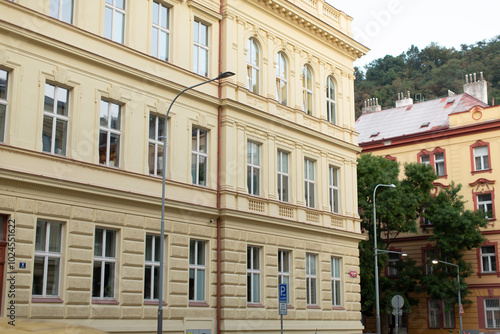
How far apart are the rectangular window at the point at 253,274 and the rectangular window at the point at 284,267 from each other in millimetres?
1478

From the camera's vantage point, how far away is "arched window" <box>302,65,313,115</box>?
3294 centimetres

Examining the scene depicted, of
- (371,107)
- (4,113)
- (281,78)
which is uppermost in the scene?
(371,107)

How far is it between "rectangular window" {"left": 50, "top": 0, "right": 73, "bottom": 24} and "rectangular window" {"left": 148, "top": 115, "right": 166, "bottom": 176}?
4707 millimetres

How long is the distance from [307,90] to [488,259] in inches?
944

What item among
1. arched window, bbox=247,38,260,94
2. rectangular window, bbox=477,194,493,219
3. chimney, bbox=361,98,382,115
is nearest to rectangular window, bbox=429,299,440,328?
rectangular window, bbox=477,194,493,219

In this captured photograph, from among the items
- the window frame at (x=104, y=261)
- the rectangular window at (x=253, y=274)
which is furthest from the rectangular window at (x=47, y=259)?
the rectangular window at (x=253, y=274)

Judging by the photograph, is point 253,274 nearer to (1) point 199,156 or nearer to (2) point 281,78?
(1) point 199,156

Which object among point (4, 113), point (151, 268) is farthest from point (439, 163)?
point (4, 113)

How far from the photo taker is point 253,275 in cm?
2788

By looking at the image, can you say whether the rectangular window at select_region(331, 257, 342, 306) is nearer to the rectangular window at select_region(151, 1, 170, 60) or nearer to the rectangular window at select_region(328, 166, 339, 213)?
the rectangular window at select_region(328, 166, 339, 213)

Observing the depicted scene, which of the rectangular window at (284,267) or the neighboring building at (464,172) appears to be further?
the neighboring building at (464,172)

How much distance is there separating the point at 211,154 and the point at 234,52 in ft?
15.7

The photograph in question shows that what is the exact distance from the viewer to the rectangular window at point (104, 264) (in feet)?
71.7

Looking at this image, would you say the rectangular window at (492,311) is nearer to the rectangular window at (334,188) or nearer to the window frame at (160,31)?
the rectangular window at (334,188)
